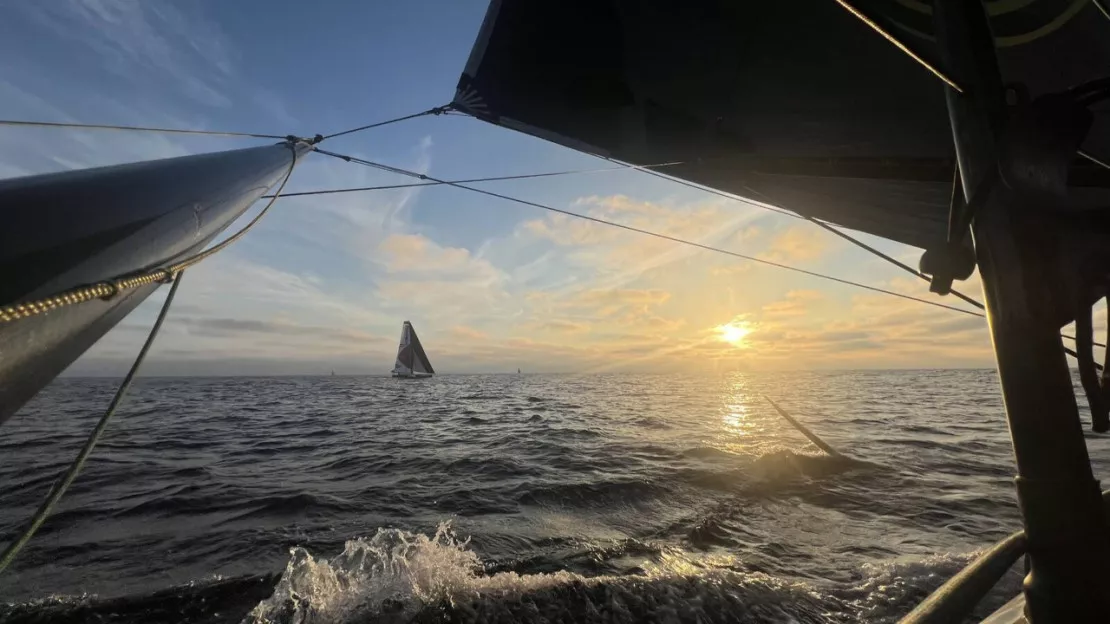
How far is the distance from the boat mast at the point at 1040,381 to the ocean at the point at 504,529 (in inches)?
177

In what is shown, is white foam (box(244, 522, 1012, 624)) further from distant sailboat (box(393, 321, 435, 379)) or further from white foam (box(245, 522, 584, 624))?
distant sailboat (box(393, 321, 435, 379))

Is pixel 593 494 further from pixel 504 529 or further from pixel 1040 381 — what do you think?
pixel 1040 381

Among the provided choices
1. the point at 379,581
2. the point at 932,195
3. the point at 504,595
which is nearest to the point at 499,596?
the point at 504,595

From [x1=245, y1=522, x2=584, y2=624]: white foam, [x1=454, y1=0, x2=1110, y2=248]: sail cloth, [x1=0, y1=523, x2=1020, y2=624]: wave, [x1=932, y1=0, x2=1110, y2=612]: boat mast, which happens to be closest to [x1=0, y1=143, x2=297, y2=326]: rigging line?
[x1=932, y1=0, x2=1110, y2=612]: boat mast

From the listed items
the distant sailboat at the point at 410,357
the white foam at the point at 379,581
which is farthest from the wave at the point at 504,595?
the distant sailboat at the point at 410,357

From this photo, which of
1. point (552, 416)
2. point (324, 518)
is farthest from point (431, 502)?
point (552, 416)

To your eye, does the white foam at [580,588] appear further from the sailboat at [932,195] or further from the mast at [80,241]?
the mast at [80,241]

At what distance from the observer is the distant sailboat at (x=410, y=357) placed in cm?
8419

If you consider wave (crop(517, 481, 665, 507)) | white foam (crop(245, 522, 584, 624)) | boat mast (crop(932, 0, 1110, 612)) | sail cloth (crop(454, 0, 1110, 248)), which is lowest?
wave (crop(517, 481, 665, 507))

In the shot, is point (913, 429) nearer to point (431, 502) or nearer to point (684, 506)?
point (684, 506)

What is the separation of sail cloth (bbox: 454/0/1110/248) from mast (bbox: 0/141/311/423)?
4.44 meters

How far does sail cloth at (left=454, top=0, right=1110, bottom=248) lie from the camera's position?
456 centimetres

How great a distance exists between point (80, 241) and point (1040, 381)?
330 cm

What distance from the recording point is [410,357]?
85188mm
